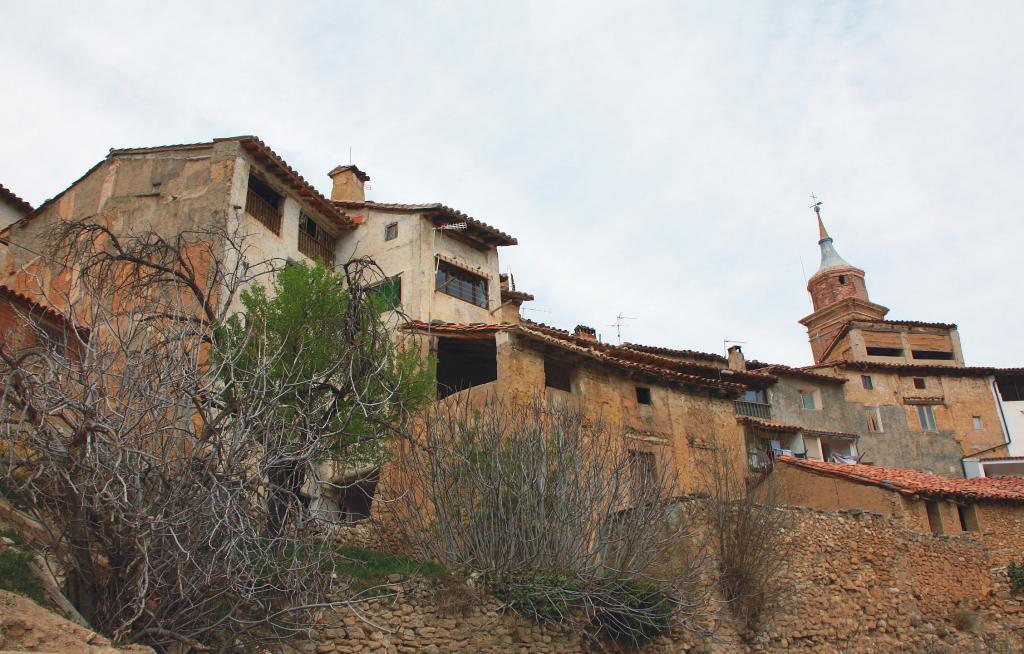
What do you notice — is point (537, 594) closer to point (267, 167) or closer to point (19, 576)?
point (19, 576)

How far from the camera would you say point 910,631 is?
765 inches

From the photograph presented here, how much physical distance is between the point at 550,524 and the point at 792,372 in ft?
85.0

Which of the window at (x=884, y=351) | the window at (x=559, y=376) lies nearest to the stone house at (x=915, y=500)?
the window at (x=559, y=376)

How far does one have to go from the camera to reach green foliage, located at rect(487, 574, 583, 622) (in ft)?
44.9

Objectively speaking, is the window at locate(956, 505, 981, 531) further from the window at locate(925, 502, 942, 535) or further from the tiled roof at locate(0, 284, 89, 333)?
the tiled roof at locate(0, 284, 89, 333)

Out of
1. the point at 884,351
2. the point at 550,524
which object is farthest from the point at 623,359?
the point at 884,351

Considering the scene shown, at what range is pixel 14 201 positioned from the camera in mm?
27609

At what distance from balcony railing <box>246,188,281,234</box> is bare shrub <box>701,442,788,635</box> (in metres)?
14.6

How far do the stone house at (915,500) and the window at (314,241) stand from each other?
15.0m

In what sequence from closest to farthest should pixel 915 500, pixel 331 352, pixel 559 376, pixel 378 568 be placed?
pixel 378 568, pixel 331 352, pixel 915 500, pixel 559 376

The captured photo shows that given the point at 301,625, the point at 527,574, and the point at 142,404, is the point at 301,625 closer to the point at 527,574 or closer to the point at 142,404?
the point at 142,404

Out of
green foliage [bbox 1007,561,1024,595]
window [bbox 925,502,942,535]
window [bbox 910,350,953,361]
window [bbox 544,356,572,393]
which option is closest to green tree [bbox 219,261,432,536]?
window [bbox 544,356,572,393]

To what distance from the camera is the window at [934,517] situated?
73.8 feet

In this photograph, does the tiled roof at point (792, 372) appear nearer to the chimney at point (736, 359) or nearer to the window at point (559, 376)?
the chimney at point (736, 359)
